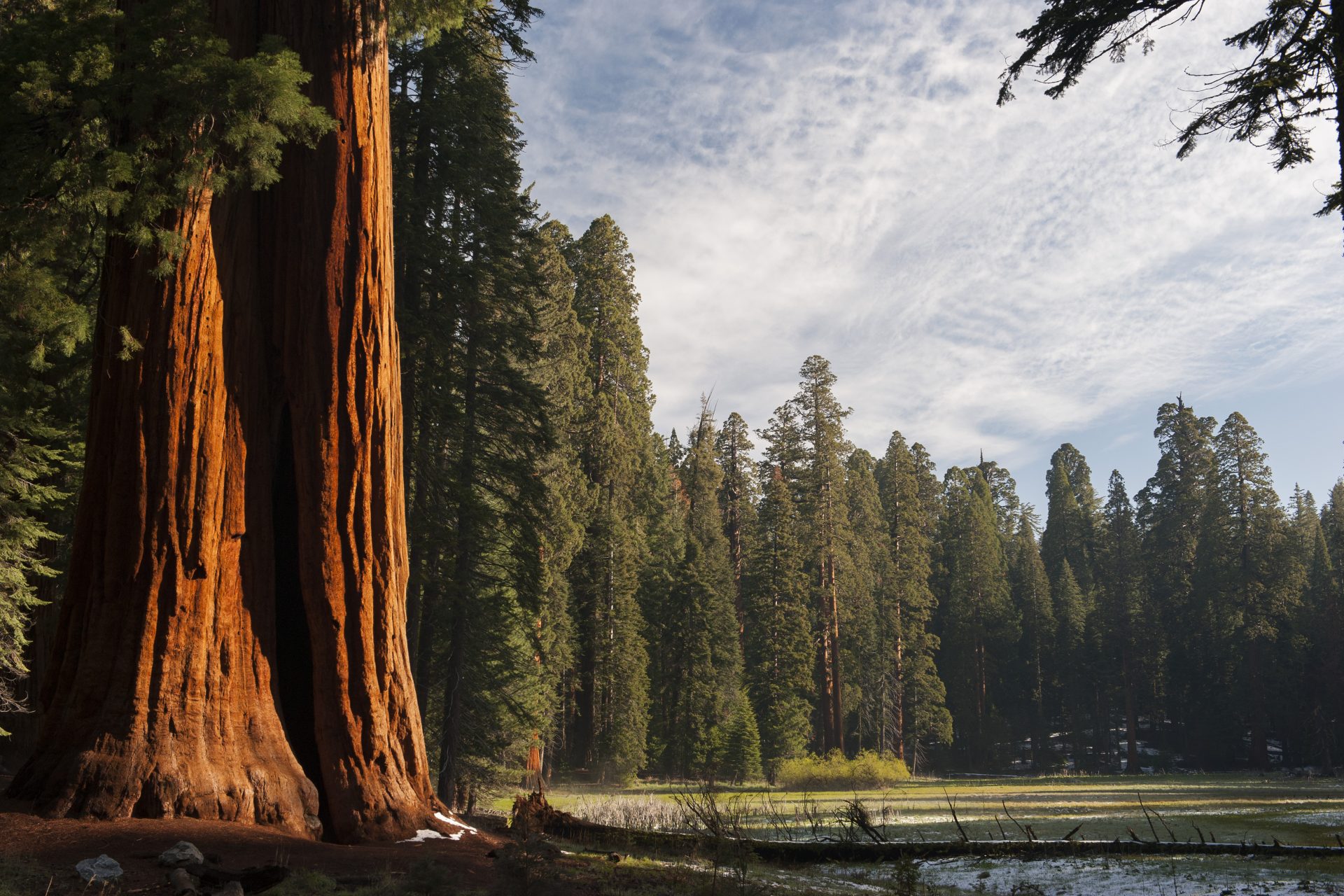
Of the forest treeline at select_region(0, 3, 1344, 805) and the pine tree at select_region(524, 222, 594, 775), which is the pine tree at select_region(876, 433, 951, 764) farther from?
the pine tree at select_region(524, 222, 594, 775)

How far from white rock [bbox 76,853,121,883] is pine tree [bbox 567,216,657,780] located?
27.7 meters

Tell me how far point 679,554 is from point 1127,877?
3699cm

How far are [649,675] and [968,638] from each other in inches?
1074

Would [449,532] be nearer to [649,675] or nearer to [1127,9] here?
[1127,9]

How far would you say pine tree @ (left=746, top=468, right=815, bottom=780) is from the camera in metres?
40.4

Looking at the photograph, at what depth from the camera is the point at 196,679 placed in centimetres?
718

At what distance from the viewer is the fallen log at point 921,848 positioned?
11791 mm

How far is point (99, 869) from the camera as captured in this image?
5.34m

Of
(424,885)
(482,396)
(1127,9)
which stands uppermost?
(1127,9)

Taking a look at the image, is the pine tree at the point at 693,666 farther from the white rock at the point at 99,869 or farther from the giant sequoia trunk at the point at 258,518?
the white rock at the point at 99,869

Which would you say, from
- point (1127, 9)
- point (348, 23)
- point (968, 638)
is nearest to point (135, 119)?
point (348, 23)

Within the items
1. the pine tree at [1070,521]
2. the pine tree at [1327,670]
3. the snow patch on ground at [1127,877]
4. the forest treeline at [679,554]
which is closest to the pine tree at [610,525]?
the forest treeline at [679,554]

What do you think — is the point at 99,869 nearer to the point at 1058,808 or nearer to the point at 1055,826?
the point at 1055,826

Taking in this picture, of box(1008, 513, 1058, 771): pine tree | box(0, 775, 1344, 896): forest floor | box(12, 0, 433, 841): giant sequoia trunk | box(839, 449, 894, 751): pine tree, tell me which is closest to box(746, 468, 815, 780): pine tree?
box(839, 449, 894, 751): pine tree
